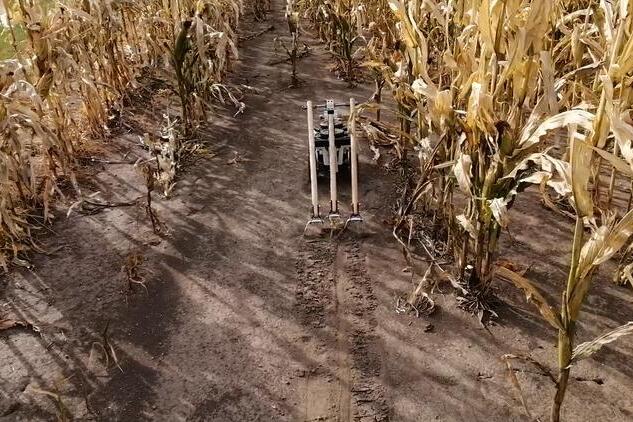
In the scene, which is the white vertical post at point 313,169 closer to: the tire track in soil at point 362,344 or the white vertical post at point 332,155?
the white vertical post at point 332,155

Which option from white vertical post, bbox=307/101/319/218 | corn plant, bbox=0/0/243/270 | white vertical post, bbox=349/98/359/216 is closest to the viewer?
white vertical post, bbox=349/98/359/216

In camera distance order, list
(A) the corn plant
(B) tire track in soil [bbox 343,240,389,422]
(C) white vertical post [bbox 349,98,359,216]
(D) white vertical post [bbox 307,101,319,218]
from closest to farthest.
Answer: (B) tire track in soil [bbox 343,240,389,422], (C) white vertical post [bbox 349,98,359,216], (D) white vertical post [bbox 307,101,319,218], (A) the corn plant

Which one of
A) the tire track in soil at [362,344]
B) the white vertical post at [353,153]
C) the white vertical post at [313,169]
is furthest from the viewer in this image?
the white vertical post at [313,169]

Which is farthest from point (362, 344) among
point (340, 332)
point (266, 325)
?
point (266, 325)

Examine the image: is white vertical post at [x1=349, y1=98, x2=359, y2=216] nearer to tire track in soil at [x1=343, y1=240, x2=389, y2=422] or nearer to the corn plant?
tire track in soil at [x1=343, y1=240, x2=389, y2=422]

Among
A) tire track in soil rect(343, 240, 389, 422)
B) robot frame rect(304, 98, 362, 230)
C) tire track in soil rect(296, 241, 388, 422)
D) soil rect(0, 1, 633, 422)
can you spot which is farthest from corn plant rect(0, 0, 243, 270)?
tire track in soil rect(343, 240, 389, 422)

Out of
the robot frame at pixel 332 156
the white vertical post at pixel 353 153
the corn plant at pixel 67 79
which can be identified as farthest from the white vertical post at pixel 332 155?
the corn plant at pixel 67 79

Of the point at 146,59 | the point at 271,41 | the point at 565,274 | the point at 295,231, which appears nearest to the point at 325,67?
the point at 271,41

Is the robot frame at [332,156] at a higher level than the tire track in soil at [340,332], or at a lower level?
higher

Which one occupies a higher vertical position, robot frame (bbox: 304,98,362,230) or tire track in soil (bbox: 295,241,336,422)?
robot frame (bbox: 304,98,362,230)
